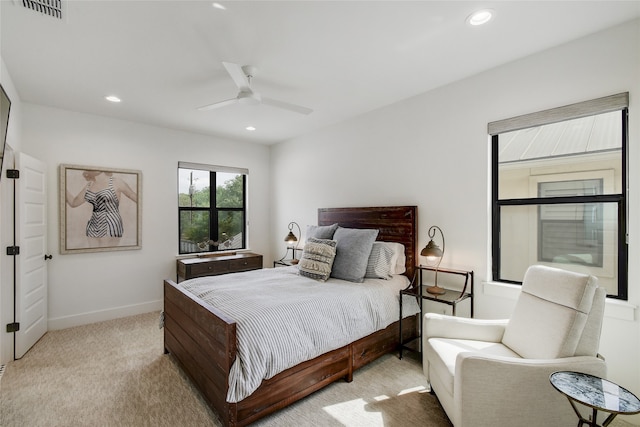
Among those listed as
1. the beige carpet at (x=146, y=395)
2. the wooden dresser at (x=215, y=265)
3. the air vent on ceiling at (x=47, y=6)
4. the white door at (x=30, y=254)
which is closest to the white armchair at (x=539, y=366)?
the beige carpet at (x=146, y=395)

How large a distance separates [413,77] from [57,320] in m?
4.85

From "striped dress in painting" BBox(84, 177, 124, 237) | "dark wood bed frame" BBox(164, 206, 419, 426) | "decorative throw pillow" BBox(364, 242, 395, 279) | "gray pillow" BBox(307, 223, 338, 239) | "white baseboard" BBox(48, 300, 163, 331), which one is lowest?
"white baseboard" BBox(48, 300, 163, 331)

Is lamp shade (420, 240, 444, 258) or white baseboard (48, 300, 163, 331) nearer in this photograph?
lamp shade (420, 240, 444, 258)

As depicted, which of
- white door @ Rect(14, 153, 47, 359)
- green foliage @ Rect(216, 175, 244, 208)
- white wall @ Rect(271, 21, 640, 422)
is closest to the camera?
white wall @ Rect(271, 21, 640, 422)

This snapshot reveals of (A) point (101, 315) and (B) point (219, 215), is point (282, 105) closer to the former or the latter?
(B) point (219, 215)

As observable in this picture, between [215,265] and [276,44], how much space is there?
3075 millimetres

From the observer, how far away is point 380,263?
306 centimetres

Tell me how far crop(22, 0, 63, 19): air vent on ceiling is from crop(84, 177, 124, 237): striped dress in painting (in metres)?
2.41

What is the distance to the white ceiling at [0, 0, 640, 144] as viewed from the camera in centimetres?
186

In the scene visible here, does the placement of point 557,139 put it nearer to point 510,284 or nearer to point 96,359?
point 510,284

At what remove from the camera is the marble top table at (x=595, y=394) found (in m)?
1.23

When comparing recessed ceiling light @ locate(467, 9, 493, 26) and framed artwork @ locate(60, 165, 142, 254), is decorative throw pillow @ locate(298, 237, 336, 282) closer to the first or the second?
recessed ceiling light @ locate(467, 9, 493, 26)

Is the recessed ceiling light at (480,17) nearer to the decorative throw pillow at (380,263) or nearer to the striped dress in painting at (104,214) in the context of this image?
the decorative throw pillow at (380,263)

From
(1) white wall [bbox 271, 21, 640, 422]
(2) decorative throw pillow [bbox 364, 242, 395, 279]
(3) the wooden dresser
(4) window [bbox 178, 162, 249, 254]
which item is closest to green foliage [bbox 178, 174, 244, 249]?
(4) window [bbox 178, 162, 249, 254]
